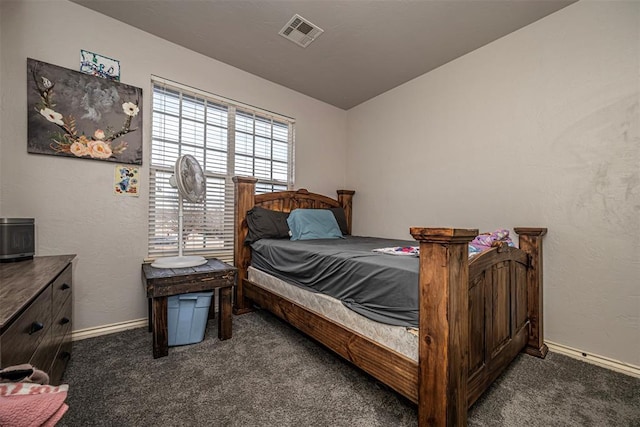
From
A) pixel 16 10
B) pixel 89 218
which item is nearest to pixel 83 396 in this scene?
pixel 89 218

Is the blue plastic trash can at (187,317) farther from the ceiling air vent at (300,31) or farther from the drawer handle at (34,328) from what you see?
the ceiling air vent at (300,31)

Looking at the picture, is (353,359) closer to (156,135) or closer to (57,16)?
(156,135)

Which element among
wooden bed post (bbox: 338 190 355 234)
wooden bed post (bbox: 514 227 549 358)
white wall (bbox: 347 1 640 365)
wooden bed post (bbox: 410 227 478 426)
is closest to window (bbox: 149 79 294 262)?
wooden bed post (bbox: 338 190 355 234)

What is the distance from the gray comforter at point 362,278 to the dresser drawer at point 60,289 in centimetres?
132

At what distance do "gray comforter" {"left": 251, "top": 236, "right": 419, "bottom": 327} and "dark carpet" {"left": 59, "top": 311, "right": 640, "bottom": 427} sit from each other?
46 cm

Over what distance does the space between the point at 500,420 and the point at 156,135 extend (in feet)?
10.3

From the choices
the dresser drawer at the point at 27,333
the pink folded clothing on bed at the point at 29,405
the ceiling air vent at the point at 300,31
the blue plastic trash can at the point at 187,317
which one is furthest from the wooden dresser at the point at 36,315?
the ceiling air vent at the point at 300,31

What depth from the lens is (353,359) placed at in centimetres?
145

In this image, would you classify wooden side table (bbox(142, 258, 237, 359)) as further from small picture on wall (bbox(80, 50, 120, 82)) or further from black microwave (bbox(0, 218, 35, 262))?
small picture on wall (bbox(80, 50, 120, 82))

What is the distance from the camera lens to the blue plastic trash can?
75.5 inches

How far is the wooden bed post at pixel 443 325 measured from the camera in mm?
1026

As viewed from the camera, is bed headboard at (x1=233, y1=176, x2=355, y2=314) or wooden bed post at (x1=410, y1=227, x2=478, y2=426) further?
bed headboard at (x1=233, y1=176, x2=355, y2=314)

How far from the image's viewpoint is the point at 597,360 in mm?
1769

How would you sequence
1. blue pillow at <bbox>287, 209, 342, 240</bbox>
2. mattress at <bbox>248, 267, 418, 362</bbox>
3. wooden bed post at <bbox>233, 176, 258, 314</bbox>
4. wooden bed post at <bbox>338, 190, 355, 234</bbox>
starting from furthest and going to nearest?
wooden bed post at <bbox>338, 190, 355, 234</bbox> → blue pillow at <bbox>287, 209, 342, 240</bbox> → wooden bed post at <bbox>233, 176, 258, 314</bbox> → mattress at <bbox>248, 267, 418, 362</bbox>
